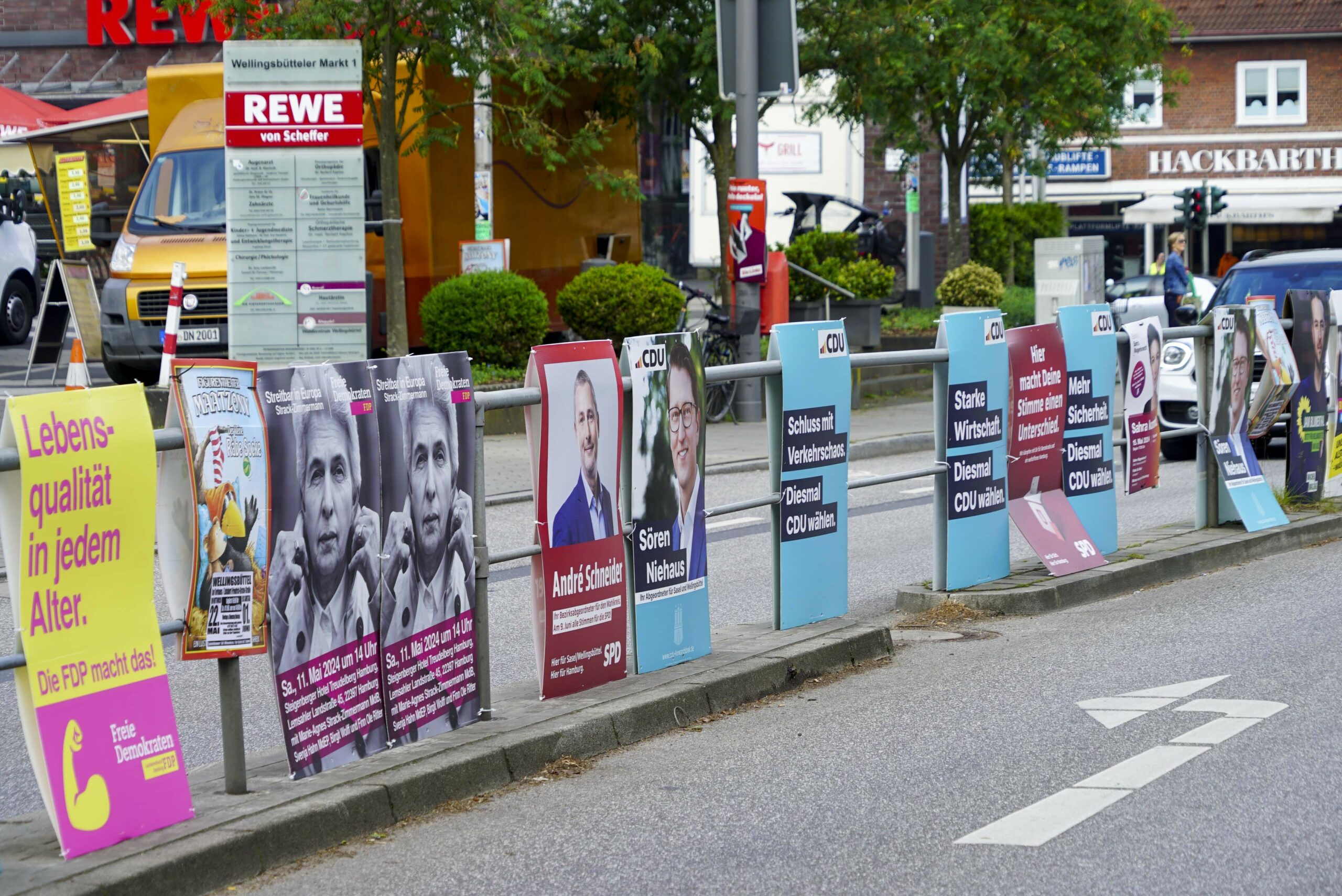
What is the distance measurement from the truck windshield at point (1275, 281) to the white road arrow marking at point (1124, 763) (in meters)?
9.55

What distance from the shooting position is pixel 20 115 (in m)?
→ 24.4

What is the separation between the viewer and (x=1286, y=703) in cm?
632

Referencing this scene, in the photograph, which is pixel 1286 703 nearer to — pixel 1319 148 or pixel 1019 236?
pixel 1019 236

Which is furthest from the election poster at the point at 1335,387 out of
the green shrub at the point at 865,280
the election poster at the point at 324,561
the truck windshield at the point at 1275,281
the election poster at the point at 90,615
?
the green shrub at the point at 865,280

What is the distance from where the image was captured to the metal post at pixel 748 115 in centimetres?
1670

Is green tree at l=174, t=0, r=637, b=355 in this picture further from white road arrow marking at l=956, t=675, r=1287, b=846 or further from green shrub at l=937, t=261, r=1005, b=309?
white road arrow marking at l=956, t=675, r=1287, b=846

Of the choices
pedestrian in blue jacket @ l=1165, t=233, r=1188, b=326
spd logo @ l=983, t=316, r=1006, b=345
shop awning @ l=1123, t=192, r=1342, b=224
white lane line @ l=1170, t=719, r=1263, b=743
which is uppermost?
shop awning @ l=1123, t=192, r=1342, b=224

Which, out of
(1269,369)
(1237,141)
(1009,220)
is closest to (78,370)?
(1269,369)

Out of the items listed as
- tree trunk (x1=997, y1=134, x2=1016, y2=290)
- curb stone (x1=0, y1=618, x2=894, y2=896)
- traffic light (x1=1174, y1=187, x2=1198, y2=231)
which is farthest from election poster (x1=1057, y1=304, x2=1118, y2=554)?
traffic light (x1=1174, y1=187, x2=1198, y2=231)

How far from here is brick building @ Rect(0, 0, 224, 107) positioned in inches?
1273

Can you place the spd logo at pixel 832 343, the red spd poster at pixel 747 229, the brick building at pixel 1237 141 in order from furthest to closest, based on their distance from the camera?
the brick building at pixel 1237 141, the red spd poster at pixel 747 229, the spd logo at pixel 832 343

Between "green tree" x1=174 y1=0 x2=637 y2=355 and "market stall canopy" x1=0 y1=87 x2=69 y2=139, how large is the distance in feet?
23.4

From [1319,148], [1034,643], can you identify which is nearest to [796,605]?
[1034,643]

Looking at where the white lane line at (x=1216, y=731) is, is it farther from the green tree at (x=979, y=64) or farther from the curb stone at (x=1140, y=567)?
the green tree at (x=979, y=64)
